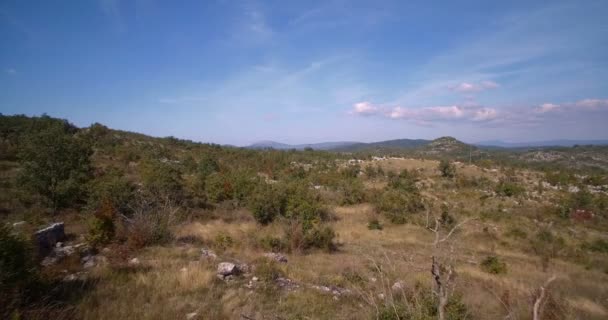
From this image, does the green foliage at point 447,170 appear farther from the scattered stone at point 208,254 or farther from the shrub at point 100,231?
the shrub at point 100,231

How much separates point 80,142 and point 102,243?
8.49m

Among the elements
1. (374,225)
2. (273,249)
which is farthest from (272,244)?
(374,225)

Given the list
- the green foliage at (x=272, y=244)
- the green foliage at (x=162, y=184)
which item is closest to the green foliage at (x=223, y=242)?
the green foliage at (x=272, y=244)

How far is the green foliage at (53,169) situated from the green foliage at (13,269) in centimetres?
848

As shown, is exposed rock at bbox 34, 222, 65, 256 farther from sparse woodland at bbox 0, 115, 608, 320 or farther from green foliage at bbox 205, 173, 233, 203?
green foliage at bbox 205, 173, 233, 203

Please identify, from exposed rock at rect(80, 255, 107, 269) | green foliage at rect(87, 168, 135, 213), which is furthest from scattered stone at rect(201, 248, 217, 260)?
green foliage at rect(87, 168, 135, 213)

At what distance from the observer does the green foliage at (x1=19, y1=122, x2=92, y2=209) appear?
36.9ft

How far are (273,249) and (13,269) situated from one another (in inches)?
254

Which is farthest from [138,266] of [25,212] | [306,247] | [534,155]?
[534,155]

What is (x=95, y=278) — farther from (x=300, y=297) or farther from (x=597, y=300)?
(x=597, y=300)

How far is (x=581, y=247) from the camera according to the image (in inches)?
540

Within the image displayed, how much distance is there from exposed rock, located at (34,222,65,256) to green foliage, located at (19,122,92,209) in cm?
449

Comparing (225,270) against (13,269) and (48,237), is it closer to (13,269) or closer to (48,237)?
(13,269)

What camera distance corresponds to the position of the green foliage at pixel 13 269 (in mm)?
3680
